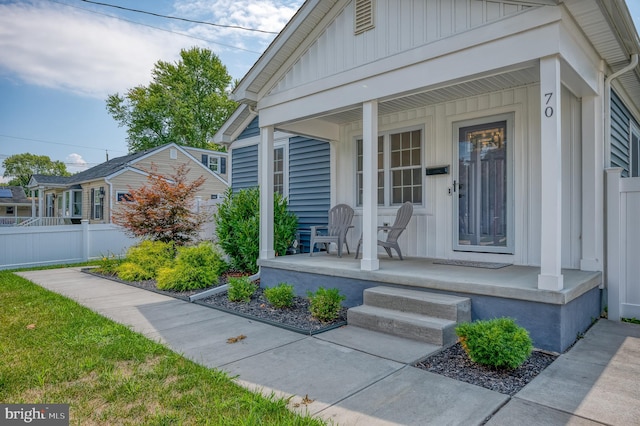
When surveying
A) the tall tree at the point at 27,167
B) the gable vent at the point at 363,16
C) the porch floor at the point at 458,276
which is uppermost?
the tall tree at the point at 27,167

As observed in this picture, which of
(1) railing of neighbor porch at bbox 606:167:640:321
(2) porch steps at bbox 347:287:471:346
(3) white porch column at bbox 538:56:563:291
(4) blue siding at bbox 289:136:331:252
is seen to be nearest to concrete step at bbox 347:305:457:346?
(2) porch steps at bbox 347:287:471:346

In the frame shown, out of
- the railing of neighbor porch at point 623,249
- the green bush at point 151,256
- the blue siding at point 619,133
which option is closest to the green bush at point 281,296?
the green bush at point 151,256

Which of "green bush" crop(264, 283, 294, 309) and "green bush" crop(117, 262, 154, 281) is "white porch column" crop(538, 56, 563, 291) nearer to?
"green bush" crop(264, 283, 294, 309)

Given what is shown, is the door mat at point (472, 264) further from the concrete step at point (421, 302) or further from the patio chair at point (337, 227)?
the patio chair at point (337, 227)

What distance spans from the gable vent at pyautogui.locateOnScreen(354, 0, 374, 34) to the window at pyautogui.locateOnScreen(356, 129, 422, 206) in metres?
1.81

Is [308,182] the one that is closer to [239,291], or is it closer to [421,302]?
[239,291]

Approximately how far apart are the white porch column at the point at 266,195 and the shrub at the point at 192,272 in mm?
1007

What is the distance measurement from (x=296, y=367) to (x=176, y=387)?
861 millimetres

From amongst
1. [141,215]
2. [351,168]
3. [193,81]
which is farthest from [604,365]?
[193,81]

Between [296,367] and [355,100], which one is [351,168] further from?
[296,367]

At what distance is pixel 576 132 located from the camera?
14.4 feet

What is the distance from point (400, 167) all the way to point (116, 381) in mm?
4696

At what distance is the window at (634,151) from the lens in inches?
228

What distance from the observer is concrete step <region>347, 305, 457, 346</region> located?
325cm
